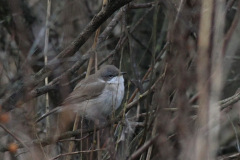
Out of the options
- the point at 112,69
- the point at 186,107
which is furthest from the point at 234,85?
the point at 186,107

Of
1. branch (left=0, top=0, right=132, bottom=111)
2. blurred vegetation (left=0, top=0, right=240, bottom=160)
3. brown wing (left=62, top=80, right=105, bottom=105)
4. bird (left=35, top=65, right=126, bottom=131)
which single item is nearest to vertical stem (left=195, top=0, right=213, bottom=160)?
blurred vegetation (left=0, top=0, right=240, bottom=160)

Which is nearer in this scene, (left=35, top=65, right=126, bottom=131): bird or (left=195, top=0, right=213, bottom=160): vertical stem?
(left=195, top=0, right=213, bottom=160): vertical stem

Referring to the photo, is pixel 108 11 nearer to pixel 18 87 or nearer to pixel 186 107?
pixel 18 87

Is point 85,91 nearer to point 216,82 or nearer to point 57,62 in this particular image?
point 57,62

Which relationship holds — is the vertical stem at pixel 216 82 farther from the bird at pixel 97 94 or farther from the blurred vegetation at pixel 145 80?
the bird at pixel 97 94

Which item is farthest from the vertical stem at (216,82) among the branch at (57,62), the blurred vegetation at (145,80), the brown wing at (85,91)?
the brown wing at (85,91)

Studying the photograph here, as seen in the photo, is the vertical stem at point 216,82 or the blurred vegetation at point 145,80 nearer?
the vertical stem at point 216,82

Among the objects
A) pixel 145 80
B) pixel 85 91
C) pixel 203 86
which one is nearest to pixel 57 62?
pixel 145 80

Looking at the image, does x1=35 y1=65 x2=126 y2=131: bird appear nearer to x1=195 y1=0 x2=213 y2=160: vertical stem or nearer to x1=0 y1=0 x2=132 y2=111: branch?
x1=0 y1=0 x2=132 y2=111: branch

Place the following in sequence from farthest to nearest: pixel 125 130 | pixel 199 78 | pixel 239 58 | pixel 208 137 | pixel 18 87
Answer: pixel 239 58
pixel 18 87
pixel 125 130
pixel 208 137
pixel 199 78

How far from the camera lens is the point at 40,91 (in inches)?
138

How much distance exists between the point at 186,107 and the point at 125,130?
0.74 metres

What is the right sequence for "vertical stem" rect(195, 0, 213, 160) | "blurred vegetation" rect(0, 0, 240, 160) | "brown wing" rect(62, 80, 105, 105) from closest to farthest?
"vertical stem" rect(195, 0, 213, 160)
"blurred vegetation" rect(0, 0, 240, 160)
"brown wing" rect(62, 80, 105, 105)

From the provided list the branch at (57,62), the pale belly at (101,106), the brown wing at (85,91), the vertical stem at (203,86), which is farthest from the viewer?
the brown wing at (85,91)
